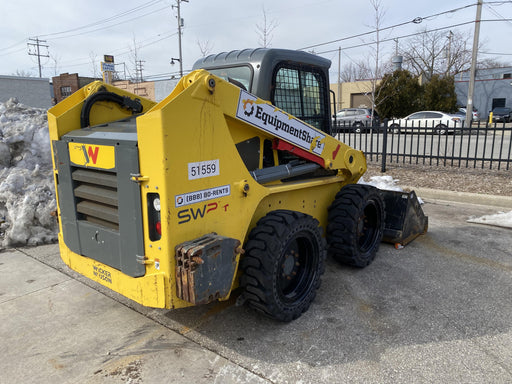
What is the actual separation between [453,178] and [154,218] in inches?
323

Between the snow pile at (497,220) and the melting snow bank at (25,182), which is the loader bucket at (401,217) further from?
the melting snow bank at (25,182)

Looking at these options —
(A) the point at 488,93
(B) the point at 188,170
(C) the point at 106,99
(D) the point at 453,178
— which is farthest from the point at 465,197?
(A) the point at 488,93

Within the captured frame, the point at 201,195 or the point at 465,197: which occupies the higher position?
the point at 201,195

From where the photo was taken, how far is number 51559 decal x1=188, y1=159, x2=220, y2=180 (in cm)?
271

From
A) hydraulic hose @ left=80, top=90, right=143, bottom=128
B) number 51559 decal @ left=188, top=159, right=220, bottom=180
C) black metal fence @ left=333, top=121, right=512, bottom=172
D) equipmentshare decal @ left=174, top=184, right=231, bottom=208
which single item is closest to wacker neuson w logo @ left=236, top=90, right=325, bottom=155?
number 51559 decal @ left=188, top=159, right=220, bottom=180

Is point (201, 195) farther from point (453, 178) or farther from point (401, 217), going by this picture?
point (453, 178)

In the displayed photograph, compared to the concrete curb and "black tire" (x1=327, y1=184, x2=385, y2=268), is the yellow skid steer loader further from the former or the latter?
the concrete curb

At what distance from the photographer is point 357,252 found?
4.35 m

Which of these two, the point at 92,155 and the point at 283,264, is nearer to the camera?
the point at 92,155

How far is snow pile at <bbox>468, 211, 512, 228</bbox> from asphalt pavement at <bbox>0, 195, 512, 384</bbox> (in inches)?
69.6

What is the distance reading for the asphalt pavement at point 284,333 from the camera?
9.06 feet

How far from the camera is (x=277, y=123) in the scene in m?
3.44

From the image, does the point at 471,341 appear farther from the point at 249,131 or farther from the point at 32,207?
the point at 32,207

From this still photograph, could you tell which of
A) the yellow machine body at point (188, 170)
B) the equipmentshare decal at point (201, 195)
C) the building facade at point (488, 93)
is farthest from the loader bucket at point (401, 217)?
the building facade at point (488, 93)
